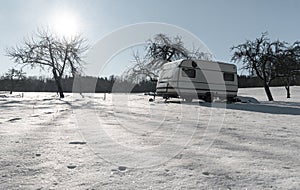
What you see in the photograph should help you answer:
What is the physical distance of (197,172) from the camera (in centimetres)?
257

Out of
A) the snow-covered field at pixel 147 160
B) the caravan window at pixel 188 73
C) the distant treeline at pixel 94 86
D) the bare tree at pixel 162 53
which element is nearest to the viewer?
the snow-covered field at pixel 147 160

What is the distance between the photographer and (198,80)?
15773 millimetres

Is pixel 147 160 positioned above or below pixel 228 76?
below

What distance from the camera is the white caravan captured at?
50.1ft

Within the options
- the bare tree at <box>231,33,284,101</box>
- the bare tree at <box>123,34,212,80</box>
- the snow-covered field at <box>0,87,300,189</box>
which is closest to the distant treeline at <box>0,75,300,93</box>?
the bare tree at <box>123,34,212,80</box>

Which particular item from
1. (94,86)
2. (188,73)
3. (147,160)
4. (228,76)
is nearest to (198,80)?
(188,73)

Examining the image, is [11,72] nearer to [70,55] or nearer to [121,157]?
[70,55]

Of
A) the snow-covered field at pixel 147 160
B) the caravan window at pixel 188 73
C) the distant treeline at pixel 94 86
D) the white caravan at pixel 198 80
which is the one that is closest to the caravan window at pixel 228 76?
the white caravan at pixel 198 80

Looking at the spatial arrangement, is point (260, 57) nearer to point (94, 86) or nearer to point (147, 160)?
point (147, 160)

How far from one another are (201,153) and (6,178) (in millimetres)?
2247

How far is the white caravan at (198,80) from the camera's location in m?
15.3

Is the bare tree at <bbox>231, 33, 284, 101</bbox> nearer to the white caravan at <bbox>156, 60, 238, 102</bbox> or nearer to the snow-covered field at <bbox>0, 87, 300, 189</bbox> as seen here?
the white caravan at <bbox>156, 60, 238, 102</bbox>

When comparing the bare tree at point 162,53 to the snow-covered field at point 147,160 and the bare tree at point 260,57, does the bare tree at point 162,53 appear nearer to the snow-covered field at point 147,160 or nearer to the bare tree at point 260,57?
the bare tree at point 260,57

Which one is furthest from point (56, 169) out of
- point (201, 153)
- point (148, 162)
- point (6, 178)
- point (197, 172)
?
point (201, 153)
